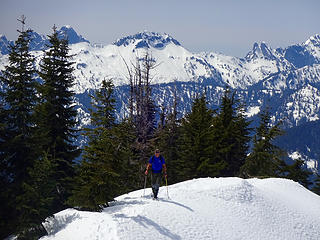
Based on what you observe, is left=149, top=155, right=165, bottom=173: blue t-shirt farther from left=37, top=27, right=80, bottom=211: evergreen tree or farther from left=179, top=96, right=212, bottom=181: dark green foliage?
left=179, top=96, right=212, bottom=181: dark green foliage

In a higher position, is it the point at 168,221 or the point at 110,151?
the point at 110,151

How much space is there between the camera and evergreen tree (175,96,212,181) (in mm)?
29703

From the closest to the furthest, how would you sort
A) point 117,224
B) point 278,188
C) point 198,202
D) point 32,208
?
point 117,224 < point 32,208 < point 198,202 < point 278,188

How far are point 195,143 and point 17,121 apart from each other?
53.5ft

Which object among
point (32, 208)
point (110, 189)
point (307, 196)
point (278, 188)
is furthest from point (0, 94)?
point (307, 196)

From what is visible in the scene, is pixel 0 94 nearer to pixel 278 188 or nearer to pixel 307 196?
pixel 278 188

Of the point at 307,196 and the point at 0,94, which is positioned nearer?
the point at 0,94

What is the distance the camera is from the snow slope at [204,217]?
14742 mm

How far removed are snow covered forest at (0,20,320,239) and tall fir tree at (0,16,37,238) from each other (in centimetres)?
6

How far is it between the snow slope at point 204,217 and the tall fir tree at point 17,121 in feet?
16.1

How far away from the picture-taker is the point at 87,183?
17500 millimetres

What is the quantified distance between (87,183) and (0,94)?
9.80 meters

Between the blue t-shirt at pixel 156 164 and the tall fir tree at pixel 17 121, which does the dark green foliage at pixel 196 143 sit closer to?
the blue t-shirt at pixel 156 164

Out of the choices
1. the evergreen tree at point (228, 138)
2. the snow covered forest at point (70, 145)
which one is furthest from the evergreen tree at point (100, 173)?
the evergreen tree at point (228, 138)
